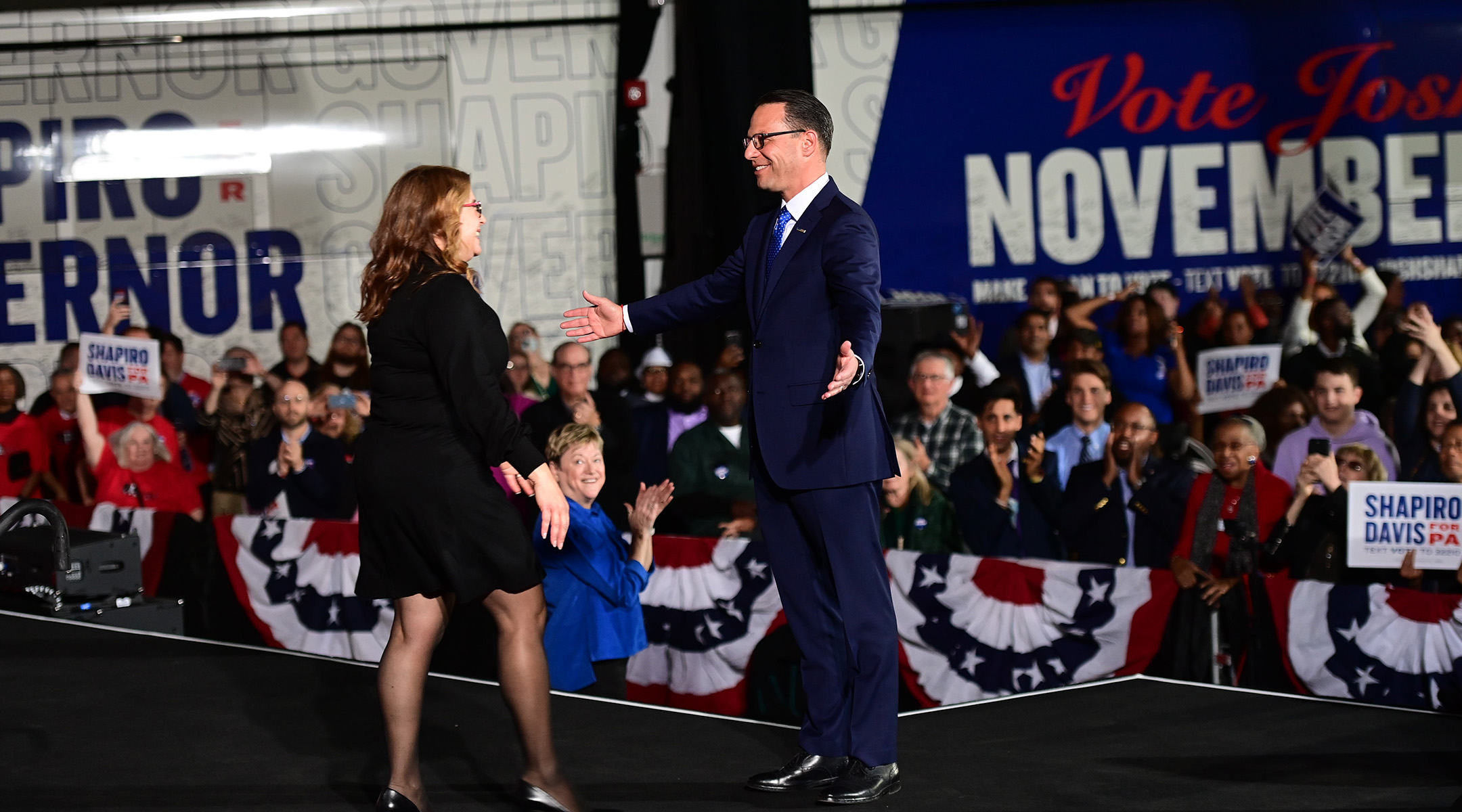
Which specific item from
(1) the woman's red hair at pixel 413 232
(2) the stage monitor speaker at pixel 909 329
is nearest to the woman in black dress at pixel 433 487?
(1) the woman's red hair at pixel 413 232

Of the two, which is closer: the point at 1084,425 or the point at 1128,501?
the point at 1128,501

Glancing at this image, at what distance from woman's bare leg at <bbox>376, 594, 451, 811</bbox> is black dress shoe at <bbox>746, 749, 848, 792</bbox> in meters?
0.67

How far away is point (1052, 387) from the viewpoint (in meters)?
6.88

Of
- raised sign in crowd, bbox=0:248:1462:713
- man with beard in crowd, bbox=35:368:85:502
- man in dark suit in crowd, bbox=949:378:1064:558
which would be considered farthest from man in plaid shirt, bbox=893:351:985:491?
man with beard in crowd, bbox=35:368:85:502

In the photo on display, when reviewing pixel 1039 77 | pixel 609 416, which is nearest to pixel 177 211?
pixel 609 416

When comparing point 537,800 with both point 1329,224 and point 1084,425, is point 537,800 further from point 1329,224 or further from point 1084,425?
point 1329,224

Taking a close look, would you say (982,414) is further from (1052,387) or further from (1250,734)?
(1250,734)

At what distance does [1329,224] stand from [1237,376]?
342 centimetres

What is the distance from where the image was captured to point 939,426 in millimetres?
5867

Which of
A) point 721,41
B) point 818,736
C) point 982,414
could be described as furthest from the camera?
point 721,41

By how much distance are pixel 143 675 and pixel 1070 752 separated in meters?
2.37

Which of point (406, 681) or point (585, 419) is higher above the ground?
point (585, 419)

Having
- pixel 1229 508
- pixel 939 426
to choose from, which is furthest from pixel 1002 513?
pixel 1229 508

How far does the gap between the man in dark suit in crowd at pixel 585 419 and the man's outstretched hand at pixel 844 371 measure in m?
3.40
